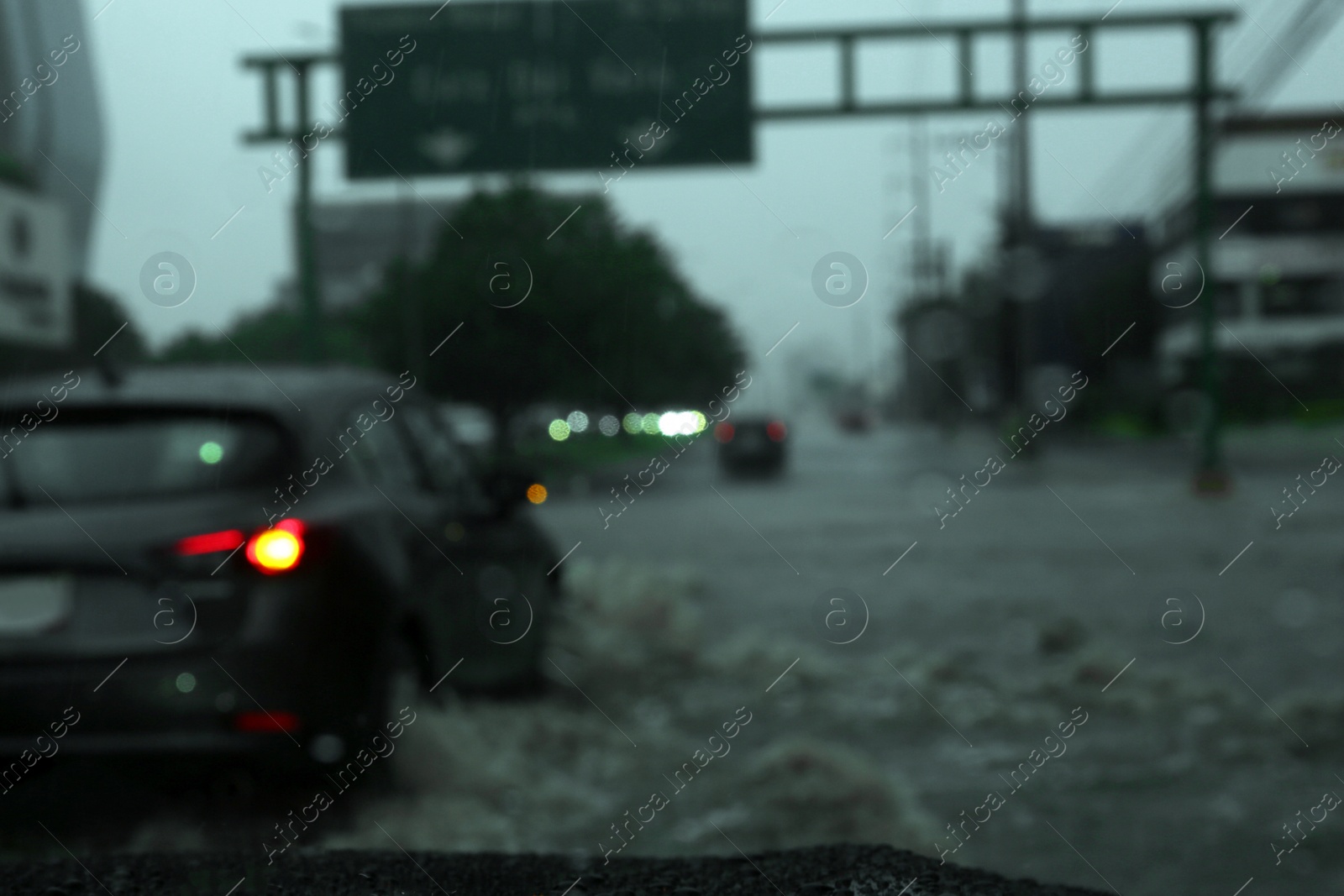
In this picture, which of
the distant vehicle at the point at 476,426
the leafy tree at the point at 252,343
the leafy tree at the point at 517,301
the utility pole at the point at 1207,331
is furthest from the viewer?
the leafy tree at the point at 517,301

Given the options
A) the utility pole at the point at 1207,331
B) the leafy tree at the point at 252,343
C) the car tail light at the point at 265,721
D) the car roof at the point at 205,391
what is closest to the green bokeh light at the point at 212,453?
the car roof at the point at 205,391

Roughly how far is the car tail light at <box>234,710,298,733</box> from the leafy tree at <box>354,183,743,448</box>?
703 inches

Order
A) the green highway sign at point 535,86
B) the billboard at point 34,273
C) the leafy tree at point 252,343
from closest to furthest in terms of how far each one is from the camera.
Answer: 1. the billboard at point 34,273
2. the leafy tree at point 252,343
3. the green highway sign at point 535,86

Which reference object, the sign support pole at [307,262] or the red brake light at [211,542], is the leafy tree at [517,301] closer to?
the sign support pole at [307,262]

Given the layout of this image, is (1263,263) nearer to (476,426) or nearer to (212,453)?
(476,426)

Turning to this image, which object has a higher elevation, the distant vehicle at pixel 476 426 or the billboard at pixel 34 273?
the billboard at pixel 34 273

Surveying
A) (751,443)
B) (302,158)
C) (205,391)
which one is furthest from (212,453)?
(751,443)

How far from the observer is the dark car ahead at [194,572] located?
4070 mm

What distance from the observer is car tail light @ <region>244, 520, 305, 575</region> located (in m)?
4.21

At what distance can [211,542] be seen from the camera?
13.6 feet

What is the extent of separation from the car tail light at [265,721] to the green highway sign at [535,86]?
1105 centimetres

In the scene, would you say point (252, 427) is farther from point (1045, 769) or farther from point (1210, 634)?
point (1210, 634)

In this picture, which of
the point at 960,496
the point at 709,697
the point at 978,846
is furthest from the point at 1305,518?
the point at 978,846

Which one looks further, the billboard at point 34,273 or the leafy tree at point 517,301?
the leafy tree at point 517,301
